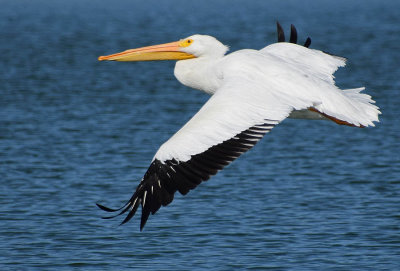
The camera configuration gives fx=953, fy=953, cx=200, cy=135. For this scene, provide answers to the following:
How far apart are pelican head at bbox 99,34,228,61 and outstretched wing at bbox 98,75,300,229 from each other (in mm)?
1674

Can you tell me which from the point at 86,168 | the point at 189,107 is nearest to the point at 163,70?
the point at 189,107

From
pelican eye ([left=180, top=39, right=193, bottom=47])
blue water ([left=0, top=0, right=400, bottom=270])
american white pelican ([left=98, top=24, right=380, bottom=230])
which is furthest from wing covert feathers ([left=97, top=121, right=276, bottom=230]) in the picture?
pelican eye ([left=180, top=39, right=193, bottom=47])

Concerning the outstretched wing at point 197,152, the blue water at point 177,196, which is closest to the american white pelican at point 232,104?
the outstretched wing at point 197,152

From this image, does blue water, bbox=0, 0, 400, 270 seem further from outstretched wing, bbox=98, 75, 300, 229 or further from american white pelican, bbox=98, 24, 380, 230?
outstretched wing, bbox=98, 75, 300, 229

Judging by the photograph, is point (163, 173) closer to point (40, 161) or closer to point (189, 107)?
point (40, 161)

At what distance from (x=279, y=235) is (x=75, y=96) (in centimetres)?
977

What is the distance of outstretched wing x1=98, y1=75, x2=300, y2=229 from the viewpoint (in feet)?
21.4

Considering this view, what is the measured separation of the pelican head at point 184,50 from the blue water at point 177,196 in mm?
1654

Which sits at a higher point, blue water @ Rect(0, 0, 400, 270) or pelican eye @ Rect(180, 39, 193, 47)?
pelican eye @ Rect(180, 39, 193, 47)

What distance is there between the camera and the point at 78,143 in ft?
43.3

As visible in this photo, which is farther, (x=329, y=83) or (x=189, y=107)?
(x=189, y=107)

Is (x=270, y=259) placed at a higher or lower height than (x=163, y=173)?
lower

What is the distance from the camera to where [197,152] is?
651cm

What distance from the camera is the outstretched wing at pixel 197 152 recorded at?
21.4 ft
